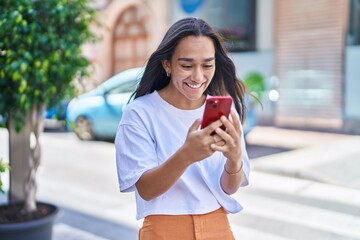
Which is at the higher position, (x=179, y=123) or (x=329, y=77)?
(x=179, y=123)

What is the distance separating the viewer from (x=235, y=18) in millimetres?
13930

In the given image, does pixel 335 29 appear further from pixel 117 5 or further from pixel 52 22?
pixel 52 22

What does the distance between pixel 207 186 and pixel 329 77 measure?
36.0 ft

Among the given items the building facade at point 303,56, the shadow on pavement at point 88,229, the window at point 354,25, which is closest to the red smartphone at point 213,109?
the shadow on pavement at point 88,229

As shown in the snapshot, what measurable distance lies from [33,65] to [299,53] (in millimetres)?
10121

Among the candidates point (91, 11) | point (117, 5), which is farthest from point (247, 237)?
point (117, 5)

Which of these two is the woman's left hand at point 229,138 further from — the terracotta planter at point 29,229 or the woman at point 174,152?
the terracotta planter at point 29,229

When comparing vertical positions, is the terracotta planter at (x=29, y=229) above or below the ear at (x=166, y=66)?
below

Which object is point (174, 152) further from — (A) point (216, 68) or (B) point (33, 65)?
(B) point (33, 65)

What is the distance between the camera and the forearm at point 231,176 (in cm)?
153

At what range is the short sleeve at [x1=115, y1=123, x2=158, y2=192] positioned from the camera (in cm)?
148

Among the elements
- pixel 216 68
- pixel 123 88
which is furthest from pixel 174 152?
pixel 123 88

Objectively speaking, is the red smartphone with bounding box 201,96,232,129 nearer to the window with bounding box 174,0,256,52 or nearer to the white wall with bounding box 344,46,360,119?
the white wall with bounding box 344,46,360,119

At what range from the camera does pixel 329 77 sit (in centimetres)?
1183
